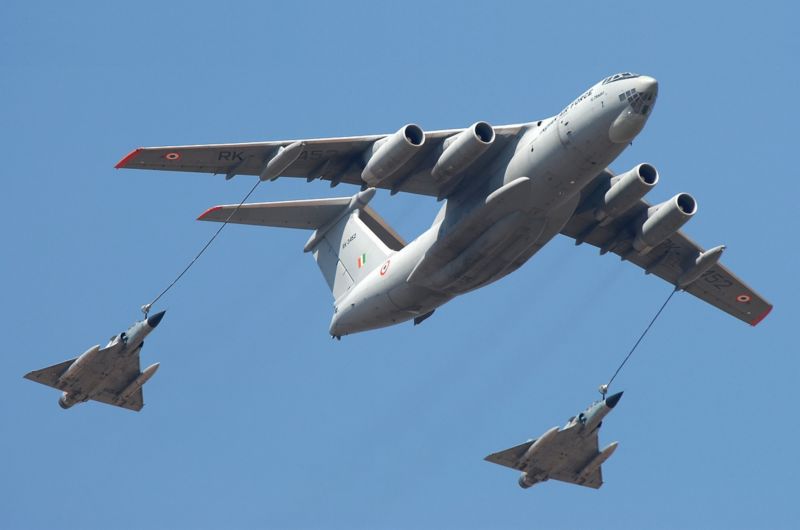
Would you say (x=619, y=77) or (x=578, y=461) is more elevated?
(x=619, y=77)

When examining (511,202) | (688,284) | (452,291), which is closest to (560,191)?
(511,202)

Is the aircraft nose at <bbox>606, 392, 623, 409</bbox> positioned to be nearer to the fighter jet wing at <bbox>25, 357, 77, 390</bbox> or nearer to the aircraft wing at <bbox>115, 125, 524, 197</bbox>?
the aircraft wing at <bbox>115, 125, 524, 197</bbox>

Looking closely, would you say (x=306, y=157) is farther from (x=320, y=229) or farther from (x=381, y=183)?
(x=320, y=229)

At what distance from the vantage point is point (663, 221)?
26.2 m

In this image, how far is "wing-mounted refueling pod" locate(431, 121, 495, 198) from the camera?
24.0 metres

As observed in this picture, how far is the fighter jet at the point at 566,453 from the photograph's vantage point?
28.5 meters

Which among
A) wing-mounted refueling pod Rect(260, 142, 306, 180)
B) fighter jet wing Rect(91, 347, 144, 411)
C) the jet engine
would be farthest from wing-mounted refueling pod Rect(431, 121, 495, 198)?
the jet engine

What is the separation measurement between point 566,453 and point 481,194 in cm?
A: 665

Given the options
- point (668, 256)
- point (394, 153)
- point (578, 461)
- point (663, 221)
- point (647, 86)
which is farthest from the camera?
point (578, 461)

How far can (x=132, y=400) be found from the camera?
2905 cm

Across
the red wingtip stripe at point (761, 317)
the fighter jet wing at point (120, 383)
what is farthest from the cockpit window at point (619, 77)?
the fighter jet wing at point (120, 383)

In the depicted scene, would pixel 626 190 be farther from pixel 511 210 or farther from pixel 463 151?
pixel 463 151

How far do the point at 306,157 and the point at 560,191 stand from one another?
15.2 feet

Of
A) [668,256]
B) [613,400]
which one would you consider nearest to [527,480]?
[613,400]
